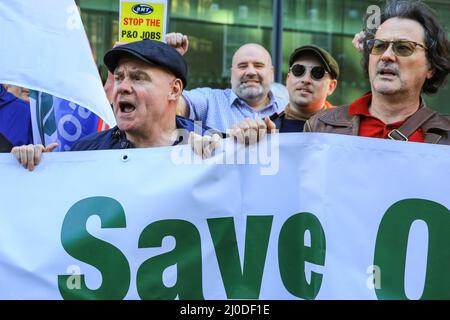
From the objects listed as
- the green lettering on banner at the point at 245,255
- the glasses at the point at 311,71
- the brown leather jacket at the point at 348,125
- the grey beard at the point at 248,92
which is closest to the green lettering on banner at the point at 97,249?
the green lettering on banner at the point at 245,255

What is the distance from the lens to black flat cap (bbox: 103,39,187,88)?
12.4ft

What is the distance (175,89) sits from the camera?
395cm

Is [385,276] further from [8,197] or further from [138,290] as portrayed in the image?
[8,197]

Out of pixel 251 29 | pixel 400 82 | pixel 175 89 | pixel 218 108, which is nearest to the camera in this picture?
pixel 400 82

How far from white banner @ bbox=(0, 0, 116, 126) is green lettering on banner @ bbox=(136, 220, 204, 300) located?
85cm

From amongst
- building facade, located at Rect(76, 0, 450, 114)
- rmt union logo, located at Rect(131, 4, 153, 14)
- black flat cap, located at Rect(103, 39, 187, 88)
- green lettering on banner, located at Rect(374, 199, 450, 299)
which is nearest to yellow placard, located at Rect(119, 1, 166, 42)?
rmt union logo, located at Rect(131, 4, 153, 14)

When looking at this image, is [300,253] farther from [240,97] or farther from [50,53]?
[240,97]

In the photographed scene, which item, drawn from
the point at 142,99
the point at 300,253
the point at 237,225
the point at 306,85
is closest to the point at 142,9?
the point at 306,85

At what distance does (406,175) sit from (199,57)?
21.8 ft

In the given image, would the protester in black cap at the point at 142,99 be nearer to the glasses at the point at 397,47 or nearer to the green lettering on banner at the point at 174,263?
the green lettering on banner at the point at 174,263

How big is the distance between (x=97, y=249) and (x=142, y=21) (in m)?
1.77

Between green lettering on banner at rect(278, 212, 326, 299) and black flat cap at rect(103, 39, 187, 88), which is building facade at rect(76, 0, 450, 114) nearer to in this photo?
black flat cap at rect(103, 39, 187, 88)

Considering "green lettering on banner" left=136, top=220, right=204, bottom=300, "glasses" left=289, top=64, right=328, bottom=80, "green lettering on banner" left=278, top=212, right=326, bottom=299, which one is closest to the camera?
"green lettering on banner" left=278, top=212, right=326, bottom=299

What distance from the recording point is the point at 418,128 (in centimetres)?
346
